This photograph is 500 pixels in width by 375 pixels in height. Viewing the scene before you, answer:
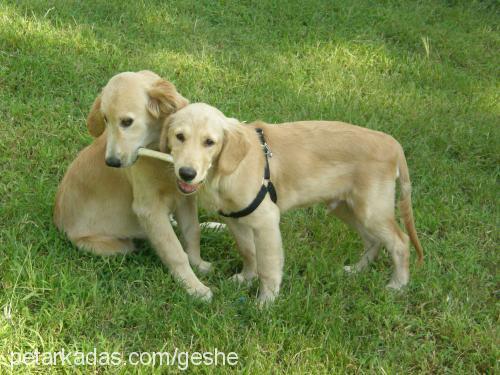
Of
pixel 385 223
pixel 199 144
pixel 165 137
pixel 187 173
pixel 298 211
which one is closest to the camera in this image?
pixel 187 173

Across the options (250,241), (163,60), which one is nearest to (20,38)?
(163,60)

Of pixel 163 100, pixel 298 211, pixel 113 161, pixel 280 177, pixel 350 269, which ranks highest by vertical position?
pixel 163 100

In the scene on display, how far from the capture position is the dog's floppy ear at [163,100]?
335 centimetres

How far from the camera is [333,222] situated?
174 inches

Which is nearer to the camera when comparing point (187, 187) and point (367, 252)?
point (187, 187)

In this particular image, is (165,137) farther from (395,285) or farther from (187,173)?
(395,285)

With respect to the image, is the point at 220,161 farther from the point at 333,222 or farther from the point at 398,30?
the point at 398,30

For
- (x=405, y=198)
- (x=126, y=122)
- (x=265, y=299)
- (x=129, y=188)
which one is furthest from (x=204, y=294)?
A: (x=405, y=198)

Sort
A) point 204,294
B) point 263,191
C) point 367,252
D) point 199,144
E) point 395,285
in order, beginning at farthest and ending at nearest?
point 367,252, point 395,285, point 204,294, point 263,191, point 199,144

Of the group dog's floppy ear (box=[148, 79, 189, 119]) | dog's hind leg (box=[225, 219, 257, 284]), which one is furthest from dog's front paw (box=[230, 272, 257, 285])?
dog's floppy ear (box=[148, 79, 189, 119])

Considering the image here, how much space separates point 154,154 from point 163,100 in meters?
0.31

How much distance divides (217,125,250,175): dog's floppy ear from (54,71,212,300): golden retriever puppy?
0.36m

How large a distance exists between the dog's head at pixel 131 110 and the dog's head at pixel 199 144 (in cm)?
15

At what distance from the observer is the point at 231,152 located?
3236 mm
